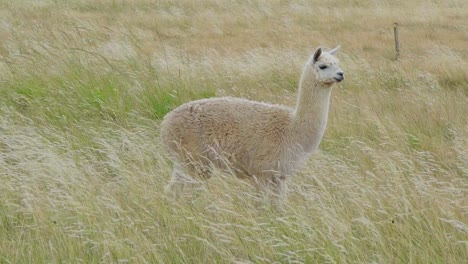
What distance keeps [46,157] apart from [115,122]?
2303 millimetres

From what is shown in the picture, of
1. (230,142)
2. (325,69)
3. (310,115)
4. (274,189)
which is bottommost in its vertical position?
(274,189)

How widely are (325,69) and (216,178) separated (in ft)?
4.53

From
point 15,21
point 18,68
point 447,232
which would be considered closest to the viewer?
point 447,232

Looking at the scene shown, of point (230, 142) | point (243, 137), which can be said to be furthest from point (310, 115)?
point (230, 142)

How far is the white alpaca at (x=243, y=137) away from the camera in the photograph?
5.87m

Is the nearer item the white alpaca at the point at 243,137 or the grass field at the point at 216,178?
the grass field at the point at 216,178

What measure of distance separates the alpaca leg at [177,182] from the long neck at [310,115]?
0.98 m

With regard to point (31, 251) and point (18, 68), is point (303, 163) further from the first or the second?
point (18, 68)

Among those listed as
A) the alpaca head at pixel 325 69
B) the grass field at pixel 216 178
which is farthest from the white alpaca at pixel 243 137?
the grass field at pixel 216 178

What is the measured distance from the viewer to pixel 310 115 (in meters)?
6.18

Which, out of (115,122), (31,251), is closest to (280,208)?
(31,251)

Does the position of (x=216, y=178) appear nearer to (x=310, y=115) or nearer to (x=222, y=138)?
(x=222, y=138)

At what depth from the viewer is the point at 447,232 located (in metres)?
4.59

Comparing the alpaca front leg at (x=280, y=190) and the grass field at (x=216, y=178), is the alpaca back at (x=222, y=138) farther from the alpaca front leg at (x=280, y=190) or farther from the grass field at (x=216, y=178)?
the grass field at (x=216, y=178)
